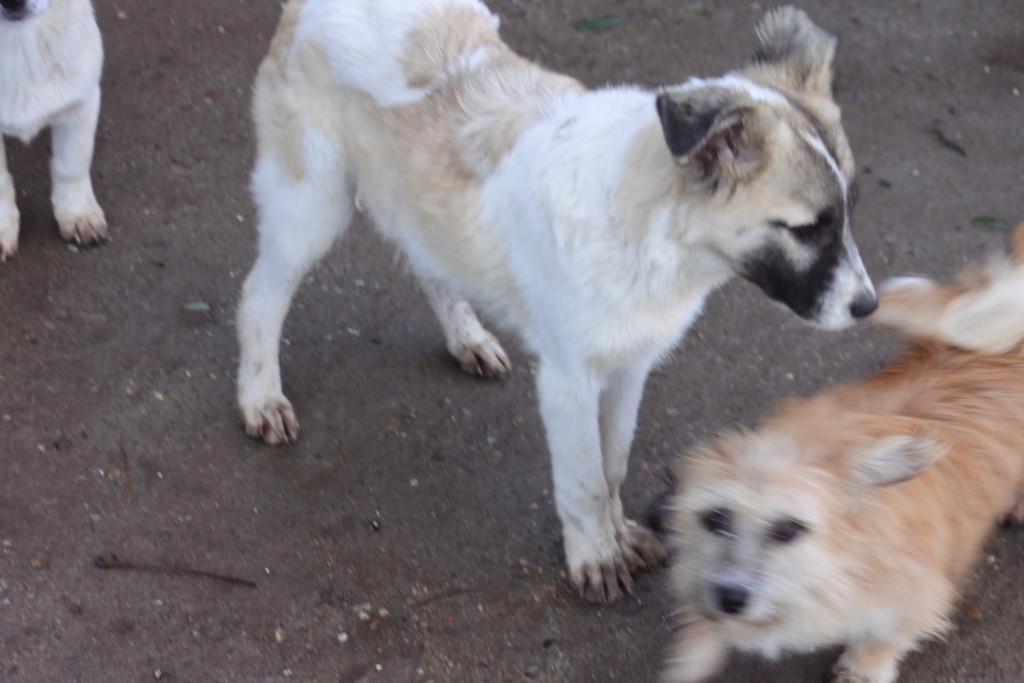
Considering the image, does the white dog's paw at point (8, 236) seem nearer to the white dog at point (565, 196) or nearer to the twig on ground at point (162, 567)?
the white dog at point (565, 196)

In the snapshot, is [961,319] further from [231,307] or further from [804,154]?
[231,307]

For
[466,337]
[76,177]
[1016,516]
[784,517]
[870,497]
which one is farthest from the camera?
[76,177]

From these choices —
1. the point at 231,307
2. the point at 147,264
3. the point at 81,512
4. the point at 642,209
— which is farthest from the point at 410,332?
the point at 642,209

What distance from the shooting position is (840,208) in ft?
7.86

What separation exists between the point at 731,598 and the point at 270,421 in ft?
6.15

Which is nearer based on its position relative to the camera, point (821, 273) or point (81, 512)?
point (821, 273)

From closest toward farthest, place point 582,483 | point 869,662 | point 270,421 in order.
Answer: point 869,662 < point 582,483 < point 270,421

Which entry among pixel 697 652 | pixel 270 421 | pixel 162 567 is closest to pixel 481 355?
pixel 270 421

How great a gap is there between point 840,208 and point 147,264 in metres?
2.85

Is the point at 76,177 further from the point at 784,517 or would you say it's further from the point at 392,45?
the point at 784,517

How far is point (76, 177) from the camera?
4086 millimetres

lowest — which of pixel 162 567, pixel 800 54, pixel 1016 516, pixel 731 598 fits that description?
pixel 162 567

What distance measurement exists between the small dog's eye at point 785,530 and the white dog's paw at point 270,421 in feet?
6.27

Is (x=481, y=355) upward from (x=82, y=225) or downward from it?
upward
